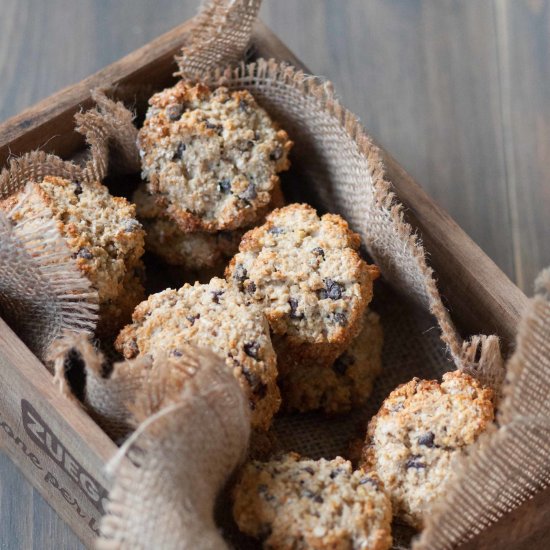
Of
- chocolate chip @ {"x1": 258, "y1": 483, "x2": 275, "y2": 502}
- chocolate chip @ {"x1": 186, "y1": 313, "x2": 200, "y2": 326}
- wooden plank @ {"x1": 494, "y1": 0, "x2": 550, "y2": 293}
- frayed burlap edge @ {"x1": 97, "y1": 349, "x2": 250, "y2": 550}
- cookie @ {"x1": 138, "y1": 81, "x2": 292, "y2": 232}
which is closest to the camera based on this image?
Answer: frayed burlap edge @ {"x1": 97, "y1": 349, "x2": 250, "y2": 550}

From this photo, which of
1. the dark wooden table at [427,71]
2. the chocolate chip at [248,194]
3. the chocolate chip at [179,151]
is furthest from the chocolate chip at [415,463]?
the dark wooden table at [427,71]

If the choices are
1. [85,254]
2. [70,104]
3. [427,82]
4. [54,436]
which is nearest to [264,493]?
[54,436]

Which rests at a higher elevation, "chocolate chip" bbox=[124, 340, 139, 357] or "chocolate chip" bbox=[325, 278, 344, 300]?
"chocolate chip" bbox=[124, 340, 139, 357]

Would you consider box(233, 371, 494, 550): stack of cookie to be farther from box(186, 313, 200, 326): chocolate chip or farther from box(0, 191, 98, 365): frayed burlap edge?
box(0, 191, 98, 365): frayed burlap edge

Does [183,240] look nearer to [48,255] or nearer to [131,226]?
[131,226]

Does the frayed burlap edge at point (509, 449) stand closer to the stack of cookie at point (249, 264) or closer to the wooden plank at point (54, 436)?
the stack of cookie at point (249, 264)

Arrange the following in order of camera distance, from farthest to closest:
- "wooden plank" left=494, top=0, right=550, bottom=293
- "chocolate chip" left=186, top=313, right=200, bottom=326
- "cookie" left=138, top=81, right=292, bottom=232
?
"wooden plank" left=494, top=0, right=550, bottom=293 → "cookie" left=138, top=81, right=292, bottom=232 → "chocolate chip" left=186, top=313, right=200, bottom=326

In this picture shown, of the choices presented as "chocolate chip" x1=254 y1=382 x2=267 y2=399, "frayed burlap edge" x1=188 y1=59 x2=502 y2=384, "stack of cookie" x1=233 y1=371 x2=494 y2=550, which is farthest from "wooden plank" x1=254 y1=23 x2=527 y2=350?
"chocolate chip" x1=254 y1=382 x2=267 y2=399
